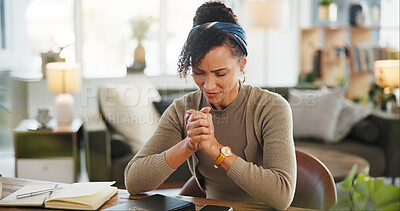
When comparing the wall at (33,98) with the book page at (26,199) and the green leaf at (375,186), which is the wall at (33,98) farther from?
the green leaf at (375,186)

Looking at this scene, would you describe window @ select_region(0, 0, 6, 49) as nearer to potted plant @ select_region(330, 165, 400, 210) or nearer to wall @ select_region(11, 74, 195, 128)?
wall @ select_region(11, 74, 195, 128)

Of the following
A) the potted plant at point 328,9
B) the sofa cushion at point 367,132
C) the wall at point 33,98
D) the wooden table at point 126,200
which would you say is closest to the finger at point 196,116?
the wooden table at point 126,200

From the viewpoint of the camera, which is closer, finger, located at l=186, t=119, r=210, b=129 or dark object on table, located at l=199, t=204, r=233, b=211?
dark object on table, located at l=199, t=204, r=233, b=211

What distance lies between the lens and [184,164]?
312 centimetres

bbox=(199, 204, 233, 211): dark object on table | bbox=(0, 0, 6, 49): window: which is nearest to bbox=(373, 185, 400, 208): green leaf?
bbox=(199, 204, 233, 211): dark object on table

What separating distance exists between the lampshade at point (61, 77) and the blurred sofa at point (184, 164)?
290mm

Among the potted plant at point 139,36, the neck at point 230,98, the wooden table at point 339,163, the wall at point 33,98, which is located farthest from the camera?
the potted plant at point 139,36

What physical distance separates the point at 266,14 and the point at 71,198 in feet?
12.7

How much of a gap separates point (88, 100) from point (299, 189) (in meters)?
3.66

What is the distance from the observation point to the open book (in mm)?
1160

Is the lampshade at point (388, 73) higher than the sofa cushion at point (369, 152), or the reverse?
the lampshade at point (388, 73)

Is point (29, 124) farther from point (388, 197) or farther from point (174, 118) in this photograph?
point (388, 197)

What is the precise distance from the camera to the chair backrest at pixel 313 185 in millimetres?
1335

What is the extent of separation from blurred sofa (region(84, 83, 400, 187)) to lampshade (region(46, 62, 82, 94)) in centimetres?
29
